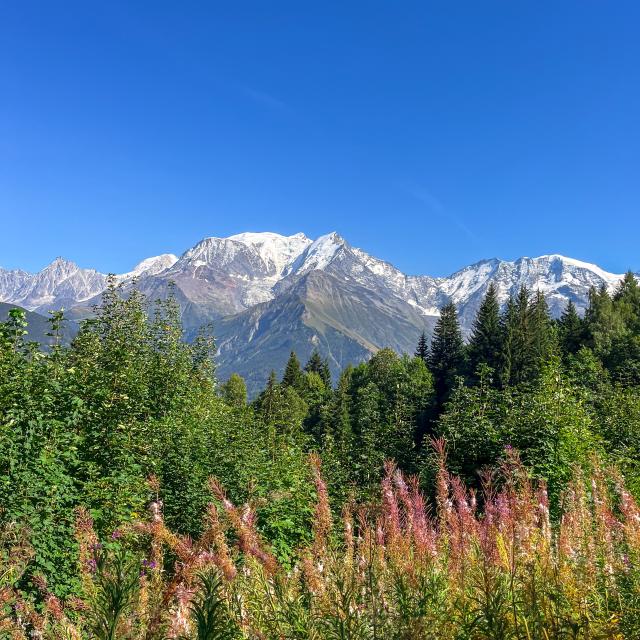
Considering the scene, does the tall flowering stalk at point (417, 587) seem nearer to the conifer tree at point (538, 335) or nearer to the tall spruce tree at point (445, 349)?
the conifer tree at point (538, 335)

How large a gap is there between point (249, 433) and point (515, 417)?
6712 millimetres

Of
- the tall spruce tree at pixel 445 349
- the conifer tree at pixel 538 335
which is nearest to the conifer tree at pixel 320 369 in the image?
the tall spruce tree at pixel 445 349

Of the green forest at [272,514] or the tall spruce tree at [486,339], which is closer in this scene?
the green forest at [272,514]

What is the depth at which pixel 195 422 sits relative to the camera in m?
14.6

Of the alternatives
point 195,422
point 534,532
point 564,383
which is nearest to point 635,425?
point 564,383

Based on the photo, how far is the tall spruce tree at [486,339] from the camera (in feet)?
208

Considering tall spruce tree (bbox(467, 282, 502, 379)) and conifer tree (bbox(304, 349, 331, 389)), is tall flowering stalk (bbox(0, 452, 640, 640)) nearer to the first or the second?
tall spruce tree (bbox(467, 282, 502, 379))

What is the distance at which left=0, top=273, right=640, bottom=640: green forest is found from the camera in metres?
2.46

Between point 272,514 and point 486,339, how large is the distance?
200 ft

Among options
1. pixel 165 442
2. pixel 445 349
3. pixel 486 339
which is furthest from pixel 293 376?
pixel 165 442

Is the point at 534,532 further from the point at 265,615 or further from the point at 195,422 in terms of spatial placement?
the point at 195,422

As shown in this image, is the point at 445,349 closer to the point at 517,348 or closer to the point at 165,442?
the point at 517,348

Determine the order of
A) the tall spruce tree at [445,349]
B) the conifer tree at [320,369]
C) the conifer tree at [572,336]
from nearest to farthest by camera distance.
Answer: the conifer tree at [572,336], the tall spruce tree at [445,349], the conifer tree at [320,369]

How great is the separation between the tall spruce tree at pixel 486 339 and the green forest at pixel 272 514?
41249 mm
